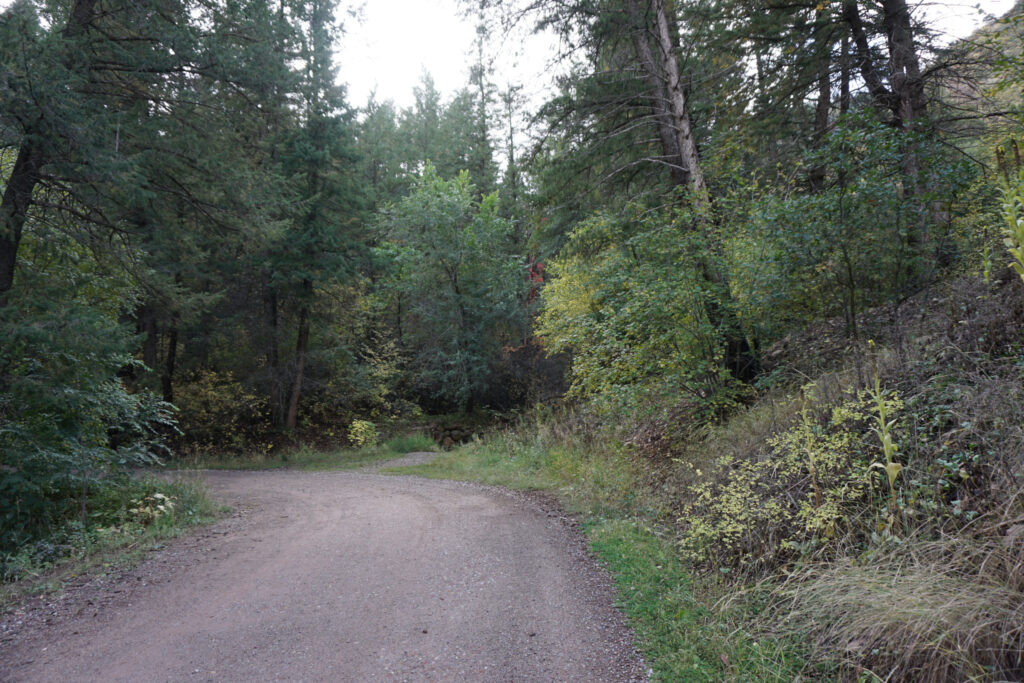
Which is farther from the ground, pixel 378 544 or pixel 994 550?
pixel 994 550

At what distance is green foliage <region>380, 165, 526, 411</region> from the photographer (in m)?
20.2

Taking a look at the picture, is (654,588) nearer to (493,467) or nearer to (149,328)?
(493,467)

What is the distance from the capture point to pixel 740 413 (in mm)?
7230

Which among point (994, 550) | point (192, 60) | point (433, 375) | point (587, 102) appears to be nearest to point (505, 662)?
point (994, 550)

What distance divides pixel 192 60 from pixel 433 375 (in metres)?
13.7

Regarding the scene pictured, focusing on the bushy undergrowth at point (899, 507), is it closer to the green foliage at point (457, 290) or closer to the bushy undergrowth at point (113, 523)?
the bushy undergrowth at point (113, 523)

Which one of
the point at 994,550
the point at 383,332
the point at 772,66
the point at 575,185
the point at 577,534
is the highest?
the point at 772,66

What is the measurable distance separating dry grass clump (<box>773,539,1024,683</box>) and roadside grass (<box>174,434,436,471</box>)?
12781mm

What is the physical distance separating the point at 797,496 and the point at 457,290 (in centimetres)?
1713

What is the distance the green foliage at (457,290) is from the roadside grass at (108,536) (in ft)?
40.2

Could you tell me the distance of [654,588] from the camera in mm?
4422

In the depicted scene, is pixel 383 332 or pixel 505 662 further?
pixel 383 332

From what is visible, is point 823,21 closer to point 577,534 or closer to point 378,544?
point 577,534

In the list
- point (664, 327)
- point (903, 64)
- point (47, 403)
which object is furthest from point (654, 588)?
point (903, 64)
